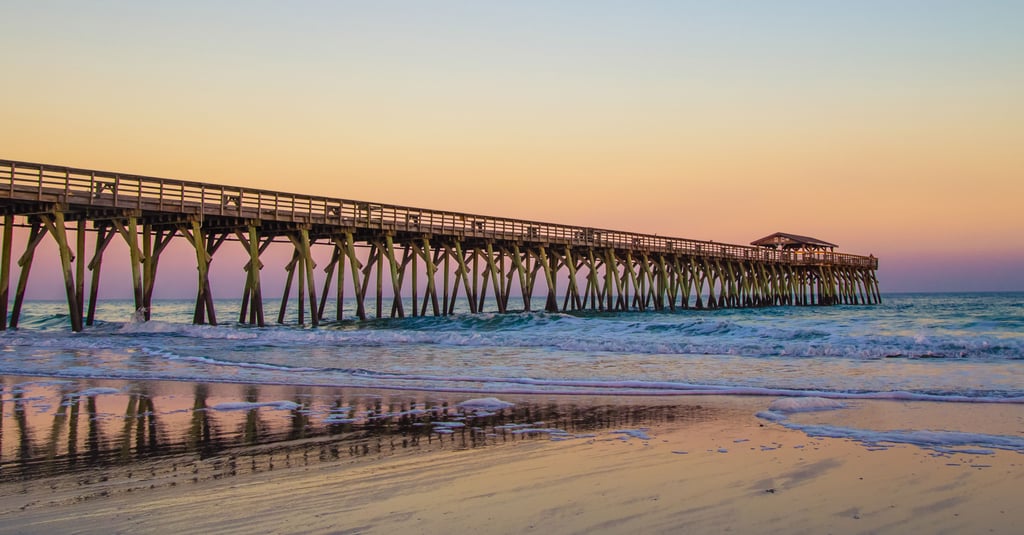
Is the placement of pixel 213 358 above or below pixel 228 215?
below

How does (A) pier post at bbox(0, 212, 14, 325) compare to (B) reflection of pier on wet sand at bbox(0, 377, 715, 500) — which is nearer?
(B) reflection of pier on wet sand at bbox(0, 377, 715, 500)

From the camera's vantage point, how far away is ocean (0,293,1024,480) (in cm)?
707

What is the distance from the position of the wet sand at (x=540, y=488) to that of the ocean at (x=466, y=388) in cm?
43

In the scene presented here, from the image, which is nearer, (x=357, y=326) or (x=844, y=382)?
→ (x=844, y=382)

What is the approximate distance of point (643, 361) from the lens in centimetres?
1483

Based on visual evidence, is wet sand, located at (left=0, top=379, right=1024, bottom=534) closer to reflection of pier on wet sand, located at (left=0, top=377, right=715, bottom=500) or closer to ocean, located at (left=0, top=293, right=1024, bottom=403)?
reflection of pier on wet sand, located at (left=0, top=377, right=715, bottom=500)

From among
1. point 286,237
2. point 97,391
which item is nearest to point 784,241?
point 286,237

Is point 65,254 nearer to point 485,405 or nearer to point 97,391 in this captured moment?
point 97,391

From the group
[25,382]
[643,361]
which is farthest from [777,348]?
[25,382]

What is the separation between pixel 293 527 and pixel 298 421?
395 cm

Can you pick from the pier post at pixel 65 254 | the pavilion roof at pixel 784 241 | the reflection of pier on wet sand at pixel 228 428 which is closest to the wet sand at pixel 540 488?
the reflection of pier on wet sand at pixel 228 428

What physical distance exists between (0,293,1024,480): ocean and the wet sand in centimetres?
43

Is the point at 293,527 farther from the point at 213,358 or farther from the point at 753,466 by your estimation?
the point at 213,358

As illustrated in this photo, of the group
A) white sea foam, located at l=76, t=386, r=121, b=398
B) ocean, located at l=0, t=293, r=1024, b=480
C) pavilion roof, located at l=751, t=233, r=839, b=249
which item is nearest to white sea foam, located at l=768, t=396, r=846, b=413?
ocean, located at l=0, t=293, r=1024, b=480
